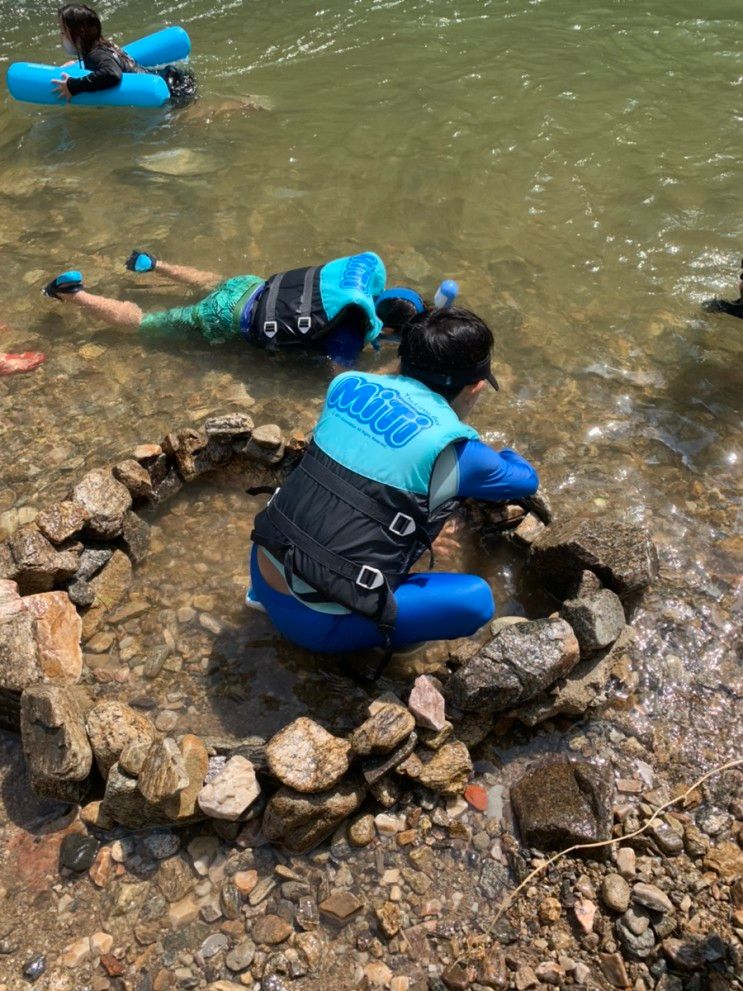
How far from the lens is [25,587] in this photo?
11.3ft

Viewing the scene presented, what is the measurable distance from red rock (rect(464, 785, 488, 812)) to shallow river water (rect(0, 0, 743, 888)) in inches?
26.2

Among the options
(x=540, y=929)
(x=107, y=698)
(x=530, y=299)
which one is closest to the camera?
(x=540, y=929)

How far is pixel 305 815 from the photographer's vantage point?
8.79 feet

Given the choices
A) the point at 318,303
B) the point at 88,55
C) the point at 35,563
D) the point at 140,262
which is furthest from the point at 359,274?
the point at 88,55

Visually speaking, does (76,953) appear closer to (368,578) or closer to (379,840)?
(379,840)

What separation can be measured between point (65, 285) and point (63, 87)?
130 inches

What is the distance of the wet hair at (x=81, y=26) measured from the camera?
273 inches

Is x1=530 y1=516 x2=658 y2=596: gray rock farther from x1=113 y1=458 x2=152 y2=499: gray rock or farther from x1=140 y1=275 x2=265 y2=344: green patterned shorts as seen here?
x1=140 y1=275 x2=265 y2=344: green patterned shorts

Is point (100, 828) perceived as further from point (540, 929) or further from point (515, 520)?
point (515, 520)

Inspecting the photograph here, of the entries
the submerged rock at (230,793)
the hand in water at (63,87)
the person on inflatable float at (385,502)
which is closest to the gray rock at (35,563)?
the person on inflatable float at (385,502)

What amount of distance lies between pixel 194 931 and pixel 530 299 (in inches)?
174

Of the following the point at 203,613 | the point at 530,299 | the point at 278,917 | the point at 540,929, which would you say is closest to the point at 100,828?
the point at 278,917

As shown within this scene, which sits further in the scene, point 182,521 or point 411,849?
point 182,521

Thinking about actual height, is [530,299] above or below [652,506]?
above
